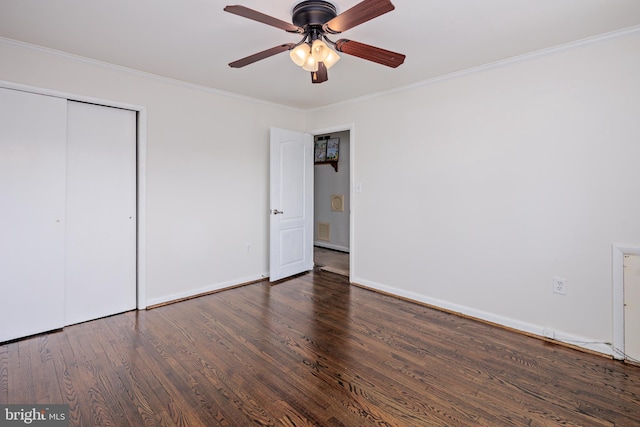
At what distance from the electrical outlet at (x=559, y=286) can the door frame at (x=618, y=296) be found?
296 mm

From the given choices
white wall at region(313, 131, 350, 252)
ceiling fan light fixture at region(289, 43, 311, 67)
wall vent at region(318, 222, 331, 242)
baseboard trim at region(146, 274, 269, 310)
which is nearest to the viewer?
ceiling fan light fixture at region(289, 43, 311, 67)

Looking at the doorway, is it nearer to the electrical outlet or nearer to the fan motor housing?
the electrical outlet

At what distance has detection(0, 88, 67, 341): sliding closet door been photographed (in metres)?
2.57

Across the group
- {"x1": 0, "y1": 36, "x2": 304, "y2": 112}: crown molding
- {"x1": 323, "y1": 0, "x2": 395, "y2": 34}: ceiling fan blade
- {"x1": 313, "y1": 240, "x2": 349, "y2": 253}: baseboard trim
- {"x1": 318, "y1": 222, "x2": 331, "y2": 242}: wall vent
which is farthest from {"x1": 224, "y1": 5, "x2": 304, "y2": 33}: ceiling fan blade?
{"x1": 318, "y1": 222, "x2": 331, "y2": 242}: wall vent

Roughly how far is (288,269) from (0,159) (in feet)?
9.99

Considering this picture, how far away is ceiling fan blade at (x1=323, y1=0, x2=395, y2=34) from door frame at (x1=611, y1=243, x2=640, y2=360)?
2414 mm

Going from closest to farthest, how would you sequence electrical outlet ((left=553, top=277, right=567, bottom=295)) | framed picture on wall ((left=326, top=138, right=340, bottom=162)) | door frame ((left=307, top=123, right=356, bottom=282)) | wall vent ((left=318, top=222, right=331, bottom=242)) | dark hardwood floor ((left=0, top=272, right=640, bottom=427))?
dark hardwood floor ((left=0, top=272, right=640, bottom=427)) < electrical outlet ((left=553, top=277, right=567, bottom=295)) < door frame ((left=307, top=123, right=356, bottom=282)) < framed picture on wall ((left=326, top=138, right=340, bottom=162)) < wall vent ((left=318, top=222, right=331, bottom=242))

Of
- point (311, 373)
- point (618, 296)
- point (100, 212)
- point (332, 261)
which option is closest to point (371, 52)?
point (311, 373)

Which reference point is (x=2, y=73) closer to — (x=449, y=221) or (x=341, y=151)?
(x=449, y=221)

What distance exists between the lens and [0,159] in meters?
2.52

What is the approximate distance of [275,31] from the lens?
2342 mm

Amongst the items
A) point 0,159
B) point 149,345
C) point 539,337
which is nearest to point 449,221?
point 539,337

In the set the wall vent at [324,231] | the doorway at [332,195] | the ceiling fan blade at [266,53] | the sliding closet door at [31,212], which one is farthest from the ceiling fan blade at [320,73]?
the wall vent at [324,231]

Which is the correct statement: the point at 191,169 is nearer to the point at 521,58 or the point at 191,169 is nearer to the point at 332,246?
the point at 521,58
